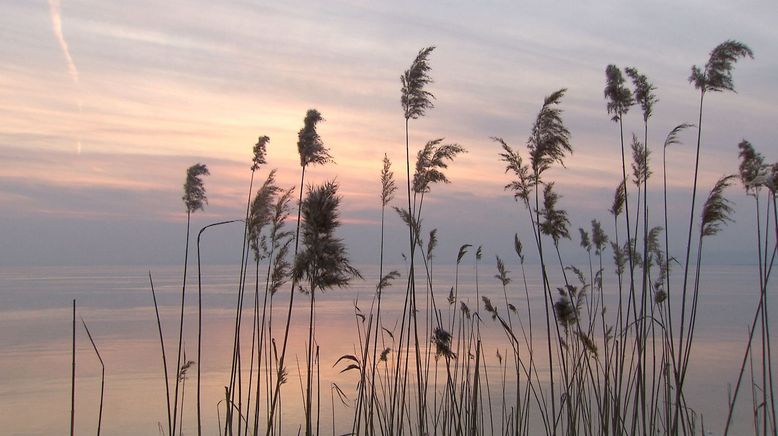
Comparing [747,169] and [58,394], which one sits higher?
[747,169]

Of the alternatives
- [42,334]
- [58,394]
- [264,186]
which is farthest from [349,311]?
[264,186]

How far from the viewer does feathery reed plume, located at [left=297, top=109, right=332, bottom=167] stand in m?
4.25

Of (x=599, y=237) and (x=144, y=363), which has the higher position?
(x=599, y=237)

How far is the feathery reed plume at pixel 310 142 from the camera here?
425 centimetres

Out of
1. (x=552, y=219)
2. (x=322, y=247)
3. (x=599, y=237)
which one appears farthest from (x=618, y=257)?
(x=322, y=247)

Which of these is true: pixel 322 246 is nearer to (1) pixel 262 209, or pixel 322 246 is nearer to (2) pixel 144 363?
(1) pixel 262 209

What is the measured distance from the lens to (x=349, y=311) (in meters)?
25.7

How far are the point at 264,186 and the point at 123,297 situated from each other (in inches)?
1181

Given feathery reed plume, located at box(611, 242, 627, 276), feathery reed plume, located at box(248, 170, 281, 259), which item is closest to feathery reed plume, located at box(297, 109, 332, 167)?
feathery reed plume, located at box(248, 170, 281, 259)

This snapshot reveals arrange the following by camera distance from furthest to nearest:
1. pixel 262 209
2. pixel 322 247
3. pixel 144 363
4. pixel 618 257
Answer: pixel 144 363, pixel 618 257, pixel 262 209, pixel 322 247

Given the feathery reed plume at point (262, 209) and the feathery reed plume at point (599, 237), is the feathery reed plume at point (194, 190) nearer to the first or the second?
the feathery reed plume at point (262, 209)

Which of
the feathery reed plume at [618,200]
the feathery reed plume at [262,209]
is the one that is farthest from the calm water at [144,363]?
the feathery reed plume at [618,200]

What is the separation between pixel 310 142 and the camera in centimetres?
427

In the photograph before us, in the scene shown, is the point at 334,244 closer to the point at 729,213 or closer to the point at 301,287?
the point at 301,287
